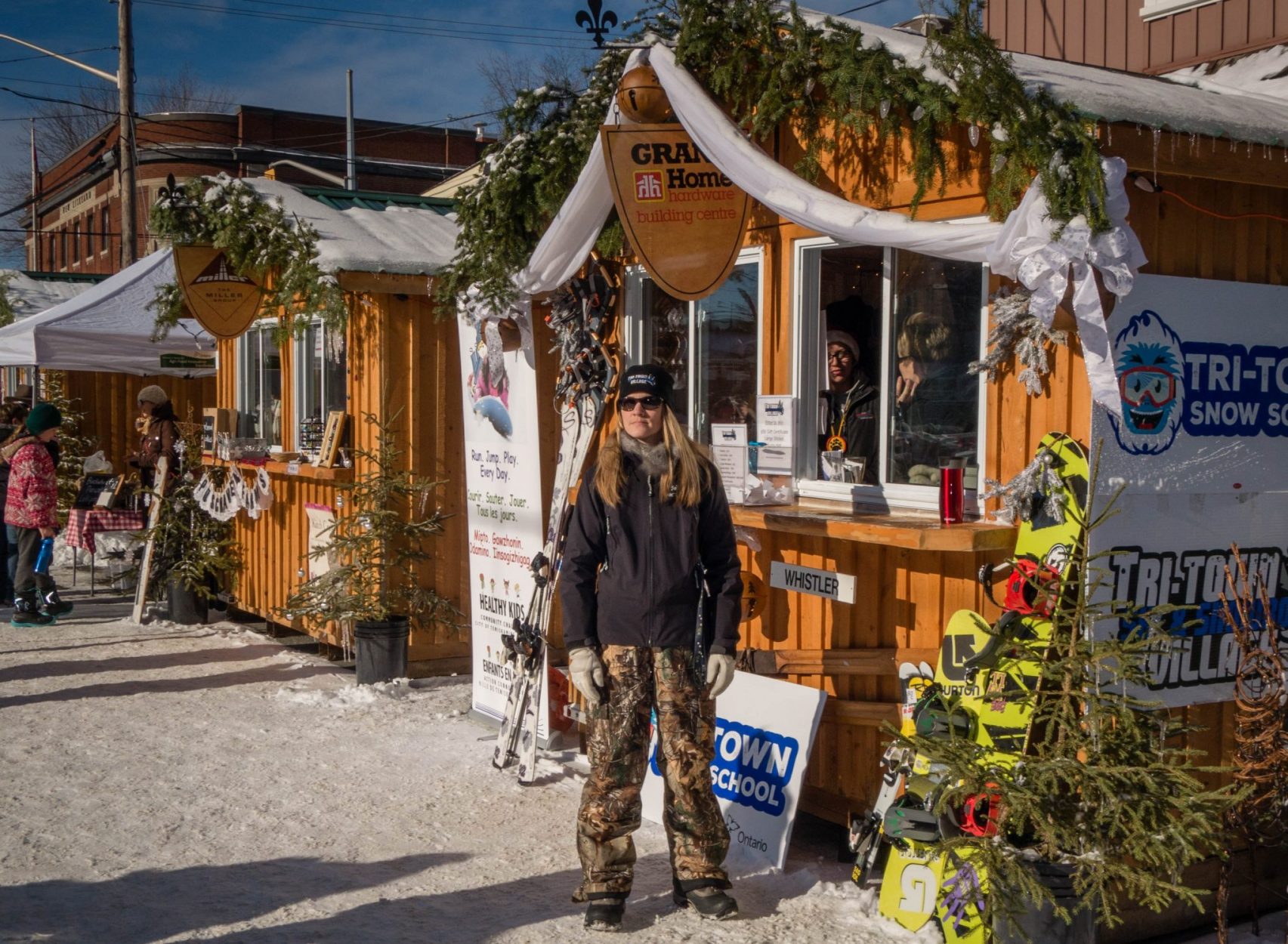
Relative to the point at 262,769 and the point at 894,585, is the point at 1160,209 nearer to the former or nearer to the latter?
the point at 894,585

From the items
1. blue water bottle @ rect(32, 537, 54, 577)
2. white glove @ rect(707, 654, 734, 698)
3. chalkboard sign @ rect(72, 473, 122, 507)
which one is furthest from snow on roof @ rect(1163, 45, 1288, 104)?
chalkboard sign @ rect(72, 473, 122, 507)

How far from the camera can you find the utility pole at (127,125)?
21812 millimetres

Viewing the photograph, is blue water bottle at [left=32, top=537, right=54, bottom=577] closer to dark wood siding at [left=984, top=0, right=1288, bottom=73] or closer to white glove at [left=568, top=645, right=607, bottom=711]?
white glove at [left=568, top=645, right=607, bottom=711]

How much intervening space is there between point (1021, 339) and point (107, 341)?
→ 1103cm

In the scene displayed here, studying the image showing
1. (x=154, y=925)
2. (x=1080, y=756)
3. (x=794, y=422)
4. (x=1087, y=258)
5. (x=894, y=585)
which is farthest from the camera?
(x=794, y=422)

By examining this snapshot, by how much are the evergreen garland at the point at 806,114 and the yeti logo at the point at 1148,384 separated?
0.60 m

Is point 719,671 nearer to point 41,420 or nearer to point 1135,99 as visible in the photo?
point 1135,99

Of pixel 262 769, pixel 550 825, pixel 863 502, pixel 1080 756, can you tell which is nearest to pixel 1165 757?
pixel 1080 756

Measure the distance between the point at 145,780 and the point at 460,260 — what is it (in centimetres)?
319

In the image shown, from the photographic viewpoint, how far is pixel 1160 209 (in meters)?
4.71

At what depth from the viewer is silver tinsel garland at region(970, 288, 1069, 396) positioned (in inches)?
184

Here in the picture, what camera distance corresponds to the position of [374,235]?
A: 9617 mm

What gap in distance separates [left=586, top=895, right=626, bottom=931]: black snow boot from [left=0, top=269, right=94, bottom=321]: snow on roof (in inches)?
774

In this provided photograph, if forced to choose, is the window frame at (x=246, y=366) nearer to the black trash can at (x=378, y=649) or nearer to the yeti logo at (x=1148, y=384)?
the black trash can at (x=378, y=649)
